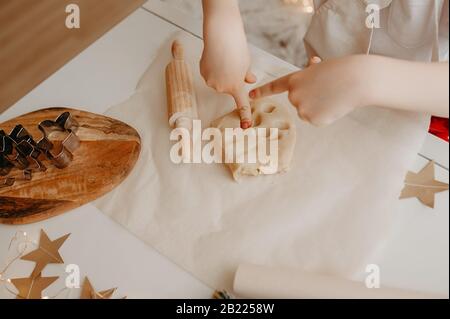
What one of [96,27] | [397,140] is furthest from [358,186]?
[96,27]

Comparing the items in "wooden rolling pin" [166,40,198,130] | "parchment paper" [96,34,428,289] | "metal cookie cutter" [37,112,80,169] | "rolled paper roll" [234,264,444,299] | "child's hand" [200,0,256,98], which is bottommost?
"rolled paper roll" [234,264,444,299]

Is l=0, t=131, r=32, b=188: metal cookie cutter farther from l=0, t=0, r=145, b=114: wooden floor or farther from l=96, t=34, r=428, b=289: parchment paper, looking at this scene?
l=0, t=0, r=145, b=114: wooden floor

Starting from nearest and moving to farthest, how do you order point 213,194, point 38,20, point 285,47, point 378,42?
point 213,194
point 378,42
point 285,47
point 38,20

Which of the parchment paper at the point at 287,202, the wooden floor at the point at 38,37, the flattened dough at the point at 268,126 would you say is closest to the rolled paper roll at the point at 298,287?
the parchment paper at the point at 287,202

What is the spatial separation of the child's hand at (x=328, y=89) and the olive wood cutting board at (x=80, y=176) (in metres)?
0.26

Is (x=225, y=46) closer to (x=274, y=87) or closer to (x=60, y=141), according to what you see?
(x=274, y=87)

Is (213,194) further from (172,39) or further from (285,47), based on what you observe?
(285,47)

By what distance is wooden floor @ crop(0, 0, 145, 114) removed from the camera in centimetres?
144

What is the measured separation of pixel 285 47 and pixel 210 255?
845 millimetres

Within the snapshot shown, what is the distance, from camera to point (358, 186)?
23.5 inches

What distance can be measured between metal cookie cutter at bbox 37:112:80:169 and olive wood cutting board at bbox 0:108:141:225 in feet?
0.03

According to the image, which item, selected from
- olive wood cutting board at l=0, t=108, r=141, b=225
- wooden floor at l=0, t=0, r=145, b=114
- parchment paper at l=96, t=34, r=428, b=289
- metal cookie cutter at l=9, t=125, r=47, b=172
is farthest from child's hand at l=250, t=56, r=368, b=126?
wooden floor at l=0, t=0, r=145, b=114

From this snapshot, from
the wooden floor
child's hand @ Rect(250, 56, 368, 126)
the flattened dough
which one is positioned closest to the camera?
child's hand @ Rect(250, 56, 368, 126)
